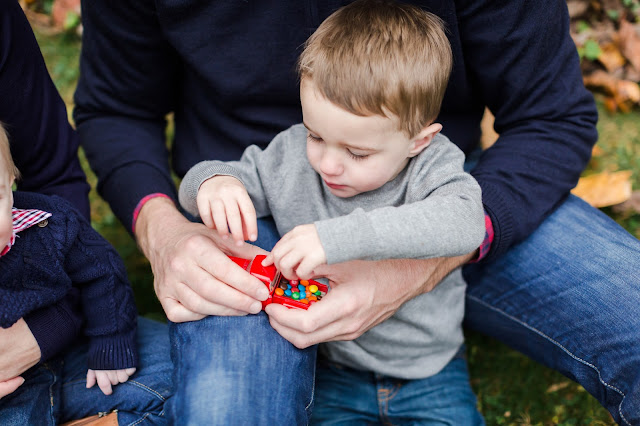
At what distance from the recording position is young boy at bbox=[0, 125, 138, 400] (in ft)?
4.76

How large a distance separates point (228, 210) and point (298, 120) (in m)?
0.55

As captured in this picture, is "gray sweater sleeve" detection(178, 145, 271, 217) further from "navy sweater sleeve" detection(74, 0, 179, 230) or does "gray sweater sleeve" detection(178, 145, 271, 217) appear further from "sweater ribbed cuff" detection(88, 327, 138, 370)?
"sweater ribbed cuff" detection(88, 327, 138, 370)

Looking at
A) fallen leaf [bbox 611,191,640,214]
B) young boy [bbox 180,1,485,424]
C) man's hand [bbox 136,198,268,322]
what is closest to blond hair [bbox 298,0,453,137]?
young boy [bbox 180,1,485,424]

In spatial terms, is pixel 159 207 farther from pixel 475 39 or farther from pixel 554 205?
pixel 554 205

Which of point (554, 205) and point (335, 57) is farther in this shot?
point (554, 205)

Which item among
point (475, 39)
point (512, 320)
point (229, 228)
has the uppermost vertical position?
point (475, 39)

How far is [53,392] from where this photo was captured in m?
1.66

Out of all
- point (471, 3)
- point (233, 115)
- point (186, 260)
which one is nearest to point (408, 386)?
point (186, 260)

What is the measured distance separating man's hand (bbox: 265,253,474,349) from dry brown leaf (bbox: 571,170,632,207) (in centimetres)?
129

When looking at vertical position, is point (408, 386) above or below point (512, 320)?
below

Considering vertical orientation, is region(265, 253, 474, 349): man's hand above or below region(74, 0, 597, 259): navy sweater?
below

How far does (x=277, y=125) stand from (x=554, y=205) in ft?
2.96

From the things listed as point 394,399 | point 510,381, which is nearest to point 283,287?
point 394,399

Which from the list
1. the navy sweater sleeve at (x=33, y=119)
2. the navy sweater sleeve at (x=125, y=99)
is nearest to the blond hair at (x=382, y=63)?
the navy sweater sleeve at (x=125, y=99)
